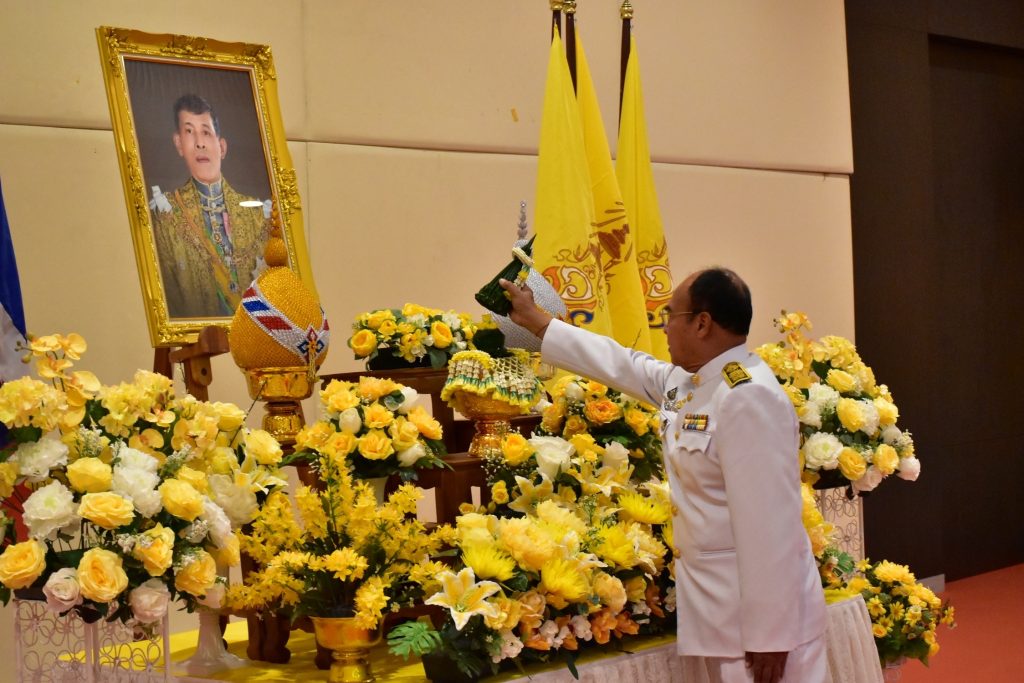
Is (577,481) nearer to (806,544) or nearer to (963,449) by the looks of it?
(806,544)

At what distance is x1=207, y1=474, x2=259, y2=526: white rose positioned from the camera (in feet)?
8.23

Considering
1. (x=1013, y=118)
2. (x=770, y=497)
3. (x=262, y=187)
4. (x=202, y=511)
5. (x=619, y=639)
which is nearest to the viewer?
(x=202, y=511)

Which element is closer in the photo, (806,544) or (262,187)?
(806,544)

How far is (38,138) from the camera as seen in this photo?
13.3 ft

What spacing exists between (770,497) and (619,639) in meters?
0.51

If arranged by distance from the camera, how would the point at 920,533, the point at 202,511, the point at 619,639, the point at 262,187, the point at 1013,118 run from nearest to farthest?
the point at 202,511 → the point at 619,639 → the point at 262,187 → the point at 920,533 → the point at 1013,118

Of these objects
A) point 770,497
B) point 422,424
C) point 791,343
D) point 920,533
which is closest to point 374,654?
point 422,424

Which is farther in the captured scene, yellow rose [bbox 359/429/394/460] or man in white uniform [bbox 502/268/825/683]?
yellow rose [bbox 359/429/394/460]

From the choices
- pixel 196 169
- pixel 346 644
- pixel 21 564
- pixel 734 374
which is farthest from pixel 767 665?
pixel 196 169

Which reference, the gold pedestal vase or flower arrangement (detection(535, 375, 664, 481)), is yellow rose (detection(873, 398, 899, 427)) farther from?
the gold pedestal vase

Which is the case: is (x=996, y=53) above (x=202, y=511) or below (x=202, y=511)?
above

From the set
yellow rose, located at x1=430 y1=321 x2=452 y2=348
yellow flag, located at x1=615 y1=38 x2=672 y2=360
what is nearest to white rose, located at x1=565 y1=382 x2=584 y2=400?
yellow rose, located at x1=430 y1=321 x2=452 y2=348

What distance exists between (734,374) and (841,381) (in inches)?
38.5

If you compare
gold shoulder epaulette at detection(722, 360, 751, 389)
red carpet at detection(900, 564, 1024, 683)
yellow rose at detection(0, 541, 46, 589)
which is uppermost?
gold shoulder epaulette at detection(722, 360, 751, 389)
